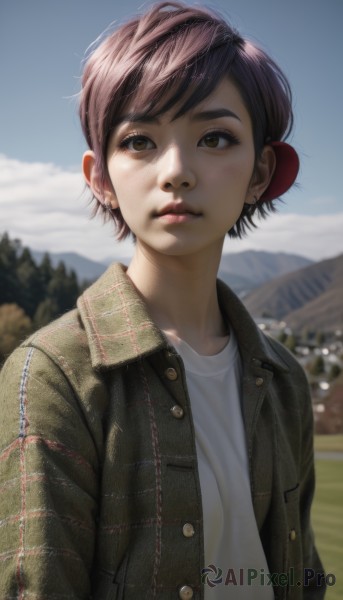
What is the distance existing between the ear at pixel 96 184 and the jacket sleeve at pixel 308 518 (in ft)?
2.87

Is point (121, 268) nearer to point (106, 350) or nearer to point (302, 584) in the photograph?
point (106, 350)

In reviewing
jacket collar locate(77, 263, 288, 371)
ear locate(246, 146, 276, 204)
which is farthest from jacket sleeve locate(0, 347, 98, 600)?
ear locate(246, 146, 276, 204)

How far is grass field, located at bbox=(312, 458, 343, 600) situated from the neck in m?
2.25

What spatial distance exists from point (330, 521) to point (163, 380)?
5.20 meters

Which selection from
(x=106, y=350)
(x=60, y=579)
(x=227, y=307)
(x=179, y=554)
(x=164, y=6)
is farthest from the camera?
(x=227, y=307)

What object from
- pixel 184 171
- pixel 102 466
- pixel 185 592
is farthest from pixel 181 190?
pixel 185 592

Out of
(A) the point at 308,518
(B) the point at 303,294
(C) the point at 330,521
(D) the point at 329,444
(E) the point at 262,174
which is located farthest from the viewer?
(B) the point at 303,294

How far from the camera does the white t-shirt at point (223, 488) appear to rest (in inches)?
64.1

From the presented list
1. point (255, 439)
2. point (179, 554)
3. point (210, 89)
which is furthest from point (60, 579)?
point (210, 89)

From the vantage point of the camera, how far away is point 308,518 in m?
2.15

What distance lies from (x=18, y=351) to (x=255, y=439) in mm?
661

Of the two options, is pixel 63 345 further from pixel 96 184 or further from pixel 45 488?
pixel 96 184

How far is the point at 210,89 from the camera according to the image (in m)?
1.66

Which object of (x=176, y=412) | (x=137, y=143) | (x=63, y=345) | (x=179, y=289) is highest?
(x=137, y=143)
